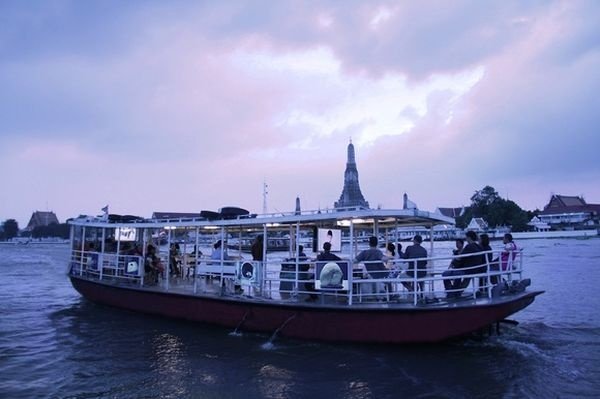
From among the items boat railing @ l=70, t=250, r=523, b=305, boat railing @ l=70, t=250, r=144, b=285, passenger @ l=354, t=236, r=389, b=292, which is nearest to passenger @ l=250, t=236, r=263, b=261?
boat railing @ l=70, t=250, r=523, b=305

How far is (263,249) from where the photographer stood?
1199 centimetres

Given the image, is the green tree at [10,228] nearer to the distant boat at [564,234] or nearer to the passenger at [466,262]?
the distant boat at [564,234]

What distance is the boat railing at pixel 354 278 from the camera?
973cm

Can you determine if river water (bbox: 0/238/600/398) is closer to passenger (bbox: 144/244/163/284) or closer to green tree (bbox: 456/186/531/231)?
passenger (bbox: 144/244/163/284)

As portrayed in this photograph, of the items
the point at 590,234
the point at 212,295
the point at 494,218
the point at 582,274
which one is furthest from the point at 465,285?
the point at 494,218

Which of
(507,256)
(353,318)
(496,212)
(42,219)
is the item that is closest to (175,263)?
(353,318)

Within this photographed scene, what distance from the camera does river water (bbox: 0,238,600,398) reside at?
8133 millimetres

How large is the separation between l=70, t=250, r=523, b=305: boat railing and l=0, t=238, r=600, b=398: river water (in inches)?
44.7

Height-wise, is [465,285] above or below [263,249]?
below

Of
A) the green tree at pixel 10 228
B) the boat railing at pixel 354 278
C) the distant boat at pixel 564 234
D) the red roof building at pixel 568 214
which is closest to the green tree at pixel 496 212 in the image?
the red roof building at pixel 568 214

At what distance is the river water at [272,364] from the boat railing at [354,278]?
1136 millimetres

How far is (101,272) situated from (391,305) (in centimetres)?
986

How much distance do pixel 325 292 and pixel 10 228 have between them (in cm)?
17249

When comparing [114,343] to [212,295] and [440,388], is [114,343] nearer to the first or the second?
[212,295]
